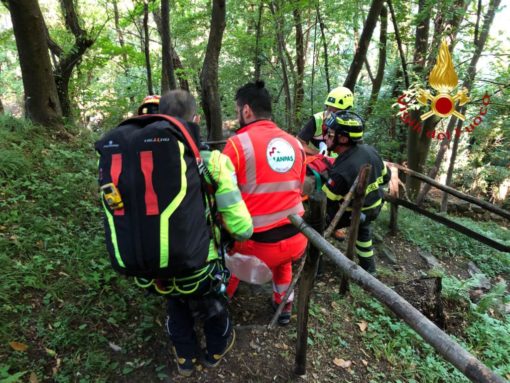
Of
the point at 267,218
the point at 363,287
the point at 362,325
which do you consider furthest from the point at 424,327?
the point at 362,325

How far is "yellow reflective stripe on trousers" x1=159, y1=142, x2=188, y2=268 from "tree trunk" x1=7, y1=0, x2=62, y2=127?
531cm

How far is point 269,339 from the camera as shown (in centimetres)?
328

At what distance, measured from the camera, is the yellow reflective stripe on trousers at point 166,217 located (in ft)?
6.69

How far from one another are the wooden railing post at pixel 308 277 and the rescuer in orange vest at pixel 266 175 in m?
0.49

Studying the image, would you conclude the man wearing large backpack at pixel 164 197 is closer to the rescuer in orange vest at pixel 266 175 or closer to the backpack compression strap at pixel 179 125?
the backpack compression strap at pixel 179 125

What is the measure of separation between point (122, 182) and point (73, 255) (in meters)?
2.26

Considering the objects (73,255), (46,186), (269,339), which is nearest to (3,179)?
(46,186)

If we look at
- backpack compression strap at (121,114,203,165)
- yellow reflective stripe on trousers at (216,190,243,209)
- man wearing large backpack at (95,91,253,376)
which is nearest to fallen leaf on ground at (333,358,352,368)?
man wearing large backpack at (95,91,253,376)

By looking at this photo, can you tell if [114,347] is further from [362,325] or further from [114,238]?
[362,325]

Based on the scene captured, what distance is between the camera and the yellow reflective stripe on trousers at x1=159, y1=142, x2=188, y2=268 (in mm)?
2039

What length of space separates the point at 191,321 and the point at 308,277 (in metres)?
1.01

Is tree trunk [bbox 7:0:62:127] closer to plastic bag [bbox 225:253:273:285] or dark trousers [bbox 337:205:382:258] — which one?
plastic bag [bbox 225:253:273:285]

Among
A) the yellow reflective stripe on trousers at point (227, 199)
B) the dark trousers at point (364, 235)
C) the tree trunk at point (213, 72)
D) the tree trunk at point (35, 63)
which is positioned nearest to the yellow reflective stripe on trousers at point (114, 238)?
the yellow reflective stripe on trousers at point (227, 199)

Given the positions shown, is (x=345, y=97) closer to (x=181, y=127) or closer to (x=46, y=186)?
(x=181, y=127)
